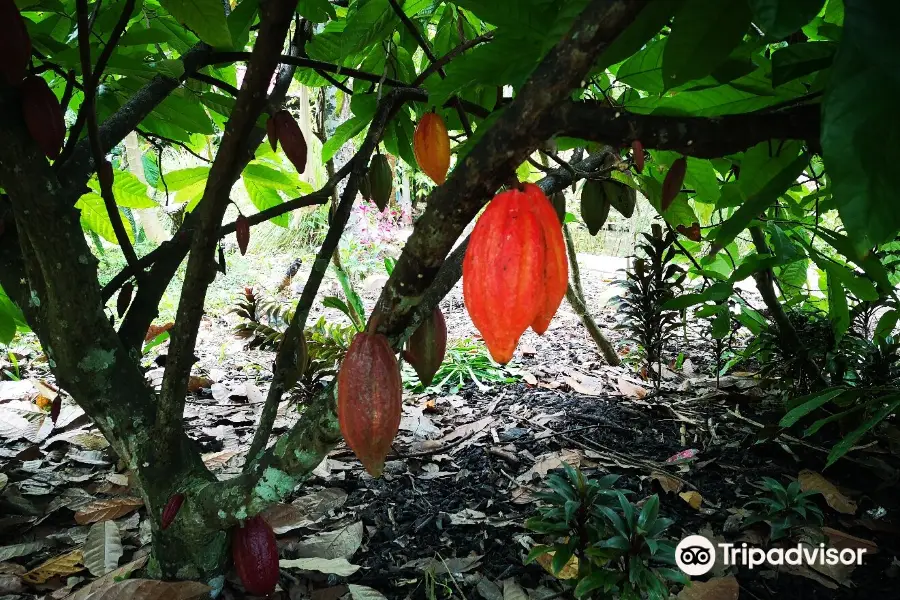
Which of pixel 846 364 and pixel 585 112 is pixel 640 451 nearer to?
pixel 846 364

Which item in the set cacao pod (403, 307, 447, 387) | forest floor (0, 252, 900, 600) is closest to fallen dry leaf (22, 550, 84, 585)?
forest floor (0, 252, 900, 600)

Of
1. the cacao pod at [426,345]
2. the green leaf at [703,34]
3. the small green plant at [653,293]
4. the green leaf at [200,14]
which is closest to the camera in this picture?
the green leaf at [703,34]

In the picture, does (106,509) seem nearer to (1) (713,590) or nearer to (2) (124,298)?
(2) (124,298)

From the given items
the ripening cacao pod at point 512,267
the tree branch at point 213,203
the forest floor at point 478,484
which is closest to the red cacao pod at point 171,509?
the tree branch at point 213,203

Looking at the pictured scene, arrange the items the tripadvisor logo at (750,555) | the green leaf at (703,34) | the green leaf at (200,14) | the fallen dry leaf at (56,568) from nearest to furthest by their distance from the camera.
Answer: the green leaf at (703,34)
the green leaf at (200,14)
the fallen dry leaf at (56,568)
the tripadvisor logo at (750,555)

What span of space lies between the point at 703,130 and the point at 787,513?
1215mm

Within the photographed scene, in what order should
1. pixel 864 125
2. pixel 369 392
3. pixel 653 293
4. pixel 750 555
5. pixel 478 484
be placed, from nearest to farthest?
pixel 864 125 → pixel 369 392 → pixel 750 555 → pixel 478 484 → pixel 653 293

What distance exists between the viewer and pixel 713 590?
1.21 meters

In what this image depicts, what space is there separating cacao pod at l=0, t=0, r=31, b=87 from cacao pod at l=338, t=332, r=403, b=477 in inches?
22.5

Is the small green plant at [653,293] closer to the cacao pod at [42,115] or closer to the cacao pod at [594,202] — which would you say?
the cacao pod at [594,202]

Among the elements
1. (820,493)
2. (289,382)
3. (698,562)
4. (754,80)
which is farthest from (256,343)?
(754,80)

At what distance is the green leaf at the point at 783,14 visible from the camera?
0.41 metres

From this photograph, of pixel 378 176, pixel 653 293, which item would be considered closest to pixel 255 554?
pixel 378 176

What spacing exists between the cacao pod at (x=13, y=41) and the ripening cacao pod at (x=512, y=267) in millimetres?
639
